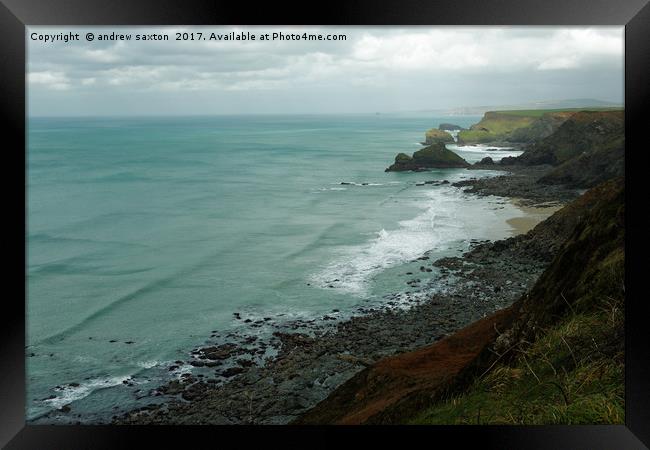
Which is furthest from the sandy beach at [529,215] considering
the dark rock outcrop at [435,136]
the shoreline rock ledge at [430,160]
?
the dark rock outcrop at [435,136]

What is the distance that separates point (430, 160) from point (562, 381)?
1810 centimetres

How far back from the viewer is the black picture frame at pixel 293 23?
4.83 metres

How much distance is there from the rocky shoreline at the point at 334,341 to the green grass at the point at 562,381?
5.31m

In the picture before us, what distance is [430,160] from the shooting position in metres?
22.0

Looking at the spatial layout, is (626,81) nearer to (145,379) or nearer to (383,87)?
(145,379)

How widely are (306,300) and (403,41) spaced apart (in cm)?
1166

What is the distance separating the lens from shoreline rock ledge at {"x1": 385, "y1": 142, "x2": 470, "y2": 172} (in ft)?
72.3

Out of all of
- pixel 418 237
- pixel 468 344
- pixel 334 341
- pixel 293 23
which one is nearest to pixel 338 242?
pixel 418 237

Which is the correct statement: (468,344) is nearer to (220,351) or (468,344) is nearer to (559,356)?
(559,356)

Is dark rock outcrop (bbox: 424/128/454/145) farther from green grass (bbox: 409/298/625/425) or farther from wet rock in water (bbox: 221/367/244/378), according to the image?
green grass (bbox: 409/298/625/425)

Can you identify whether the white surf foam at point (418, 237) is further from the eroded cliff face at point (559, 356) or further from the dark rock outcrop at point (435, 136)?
the eroded cliff face at point (559, 356)

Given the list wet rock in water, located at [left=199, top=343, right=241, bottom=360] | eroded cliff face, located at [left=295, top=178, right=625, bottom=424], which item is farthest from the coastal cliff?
eroded cliff face, located at [left=295, top=178, right=625, bottom=424]

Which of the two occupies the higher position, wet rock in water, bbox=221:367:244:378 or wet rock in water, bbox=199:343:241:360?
wet rock in water, bbox=199:343:241:360

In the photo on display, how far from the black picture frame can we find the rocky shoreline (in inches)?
173
